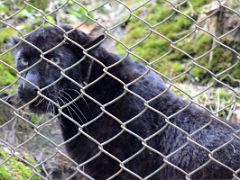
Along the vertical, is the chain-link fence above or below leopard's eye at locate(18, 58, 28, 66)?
below

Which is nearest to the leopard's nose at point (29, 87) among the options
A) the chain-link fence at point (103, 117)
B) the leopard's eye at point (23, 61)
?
the chain-link fence at point (103, 117)

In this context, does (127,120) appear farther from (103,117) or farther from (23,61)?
(23,61)

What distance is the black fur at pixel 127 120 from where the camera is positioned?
411 cm

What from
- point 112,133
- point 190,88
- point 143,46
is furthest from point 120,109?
point 143,46

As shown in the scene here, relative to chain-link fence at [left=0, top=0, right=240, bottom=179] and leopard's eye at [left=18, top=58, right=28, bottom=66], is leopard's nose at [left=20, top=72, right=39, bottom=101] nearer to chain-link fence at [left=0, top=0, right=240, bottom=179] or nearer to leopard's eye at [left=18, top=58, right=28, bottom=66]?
chain-link fence at [left=0, top=0, right=240, bottom=179]

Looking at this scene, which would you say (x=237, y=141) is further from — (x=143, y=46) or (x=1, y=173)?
(x=143, y=46)

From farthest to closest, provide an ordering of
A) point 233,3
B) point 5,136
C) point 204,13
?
point 204,13, point 233,3, point 5,136

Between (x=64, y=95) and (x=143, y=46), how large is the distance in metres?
2.14

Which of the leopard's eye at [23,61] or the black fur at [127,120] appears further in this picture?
the leopard's eye at [23,61]

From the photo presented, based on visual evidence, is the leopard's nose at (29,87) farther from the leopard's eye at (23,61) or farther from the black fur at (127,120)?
the leopard's eye at (23,61)

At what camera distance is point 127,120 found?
4.35m

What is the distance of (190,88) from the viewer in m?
5.75

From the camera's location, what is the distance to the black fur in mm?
4109

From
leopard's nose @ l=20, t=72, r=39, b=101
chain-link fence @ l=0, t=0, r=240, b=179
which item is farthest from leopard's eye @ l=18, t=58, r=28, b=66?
leopard's nose @ l=20, t=72, r=39, b=101
